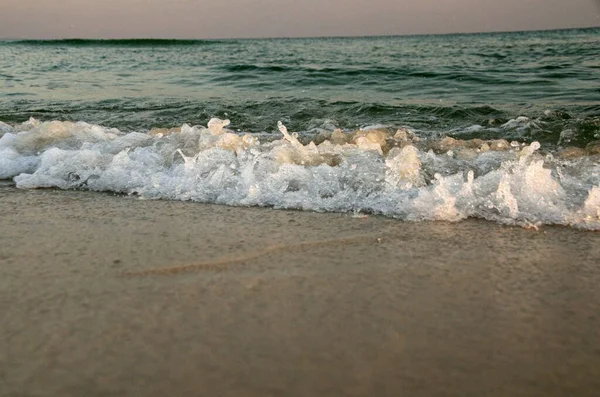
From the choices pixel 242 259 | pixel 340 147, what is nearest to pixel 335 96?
pixel 340 147

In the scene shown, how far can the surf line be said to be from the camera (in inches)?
86.3

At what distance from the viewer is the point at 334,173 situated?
3529mm

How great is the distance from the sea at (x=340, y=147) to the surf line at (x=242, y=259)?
0.41 metres

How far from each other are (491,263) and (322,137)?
2.85m

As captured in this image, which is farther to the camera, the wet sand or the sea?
the sea

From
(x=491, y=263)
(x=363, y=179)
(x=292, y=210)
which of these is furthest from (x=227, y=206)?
(x=491, y=263)

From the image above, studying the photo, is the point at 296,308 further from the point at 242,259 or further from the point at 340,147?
the point at 340,147

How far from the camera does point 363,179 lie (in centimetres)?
344

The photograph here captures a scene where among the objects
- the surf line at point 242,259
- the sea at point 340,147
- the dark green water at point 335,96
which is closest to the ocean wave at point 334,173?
the sea at point 340,147

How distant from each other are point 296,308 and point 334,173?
1726mm

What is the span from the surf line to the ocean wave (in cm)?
42

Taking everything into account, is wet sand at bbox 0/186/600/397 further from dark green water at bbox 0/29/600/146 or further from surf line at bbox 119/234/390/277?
dark green water at bbox 0/29/600/146

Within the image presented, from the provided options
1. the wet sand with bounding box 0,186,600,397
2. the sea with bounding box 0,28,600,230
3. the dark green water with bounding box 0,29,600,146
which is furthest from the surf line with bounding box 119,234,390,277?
the dark green water with bounding box 0,29,600,146

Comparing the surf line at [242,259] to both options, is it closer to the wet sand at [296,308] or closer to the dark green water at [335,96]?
the wet sand at [296,308]
